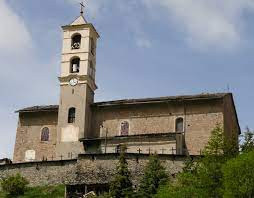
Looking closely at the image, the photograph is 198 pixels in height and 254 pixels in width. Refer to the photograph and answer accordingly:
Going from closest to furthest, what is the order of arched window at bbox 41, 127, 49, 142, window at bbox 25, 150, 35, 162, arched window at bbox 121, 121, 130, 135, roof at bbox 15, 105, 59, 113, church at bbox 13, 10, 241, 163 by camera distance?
church at bbox 13, 10, 241, 163 < arched window at bbox 121, 121, 130, 135 < window at bbox 25, 150, 35, 162 < arched window at bbox 41, 127, 49, 142 < roof at bbox 15, 105, 59, 113

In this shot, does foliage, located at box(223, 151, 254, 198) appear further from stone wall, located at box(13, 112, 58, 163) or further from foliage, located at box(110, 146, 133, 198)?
stone wall, located at box(13, 112, 58, 163)

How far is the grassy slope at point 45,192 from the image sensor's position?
54.2 meters

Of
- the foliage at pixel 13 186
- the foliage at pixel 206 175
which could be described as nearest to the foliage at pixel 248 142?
the foliage at pixel 206 175

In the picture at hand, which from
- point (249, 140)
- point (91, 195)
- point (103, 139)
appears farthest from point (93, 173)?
point (249, 140)

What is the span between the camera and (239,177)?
1679 inches

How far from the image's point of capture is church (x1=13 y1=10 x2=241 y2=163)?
61781mm

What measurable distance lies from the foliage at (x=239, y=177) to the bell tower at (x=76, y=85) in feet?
73.3

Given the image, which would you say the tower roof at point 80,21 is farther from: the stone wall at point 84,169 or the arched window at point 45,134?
the stone wall at point 84,169

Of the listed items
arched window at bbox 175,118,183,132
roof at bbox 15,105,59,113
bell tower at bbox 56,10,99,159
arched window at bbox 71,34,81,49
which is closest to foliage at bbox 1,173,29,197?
bell tower at bbox 56,10,99,159

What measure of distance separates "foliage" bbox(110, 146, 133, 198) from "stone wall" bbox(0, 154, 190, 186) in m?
2.40

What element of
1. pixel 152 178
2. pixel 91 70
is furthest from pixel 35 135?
pixel 152 178

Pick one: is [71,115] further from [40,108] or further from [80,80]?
[40,108]

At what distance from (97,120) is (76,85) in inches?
146

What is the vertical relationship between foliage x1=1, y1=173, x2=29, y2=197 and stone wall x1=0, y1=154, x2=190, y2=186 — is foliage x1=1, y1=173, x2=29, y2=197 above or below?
below
